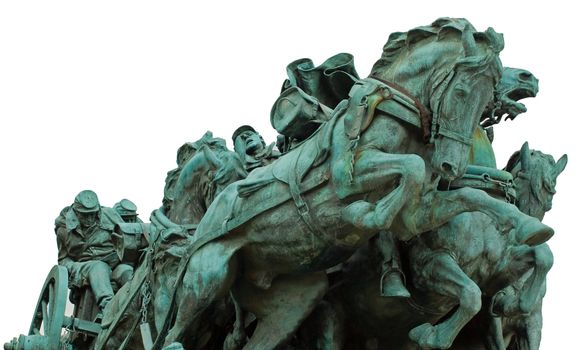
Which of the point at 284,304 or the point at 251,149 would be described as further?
the point at 251,149

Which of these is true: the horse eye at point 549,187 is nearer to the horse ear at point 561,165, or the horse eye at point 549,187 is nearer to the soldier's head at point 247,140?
the horse ear at point 561,165

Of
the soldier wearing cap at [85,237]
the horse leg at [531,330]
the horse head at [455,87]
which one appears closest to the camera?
the horse head at [455,87]

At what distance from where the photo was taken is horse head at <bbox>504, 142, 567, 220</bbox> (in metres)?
16.5

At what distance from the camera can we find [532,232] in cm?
1435

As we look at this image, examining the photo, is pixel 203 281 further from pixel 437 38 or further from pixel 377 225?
pixel 437 38

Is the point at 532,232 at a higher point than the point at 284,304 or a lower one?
higher

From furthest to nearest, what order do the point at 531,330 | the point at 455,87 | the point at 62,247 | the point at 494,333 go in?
1. the point at 62,247
2. the point at 531,330
3. the point at 494,333
4. the point at 455,87

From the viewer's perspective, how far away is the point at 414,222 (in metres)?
14.8

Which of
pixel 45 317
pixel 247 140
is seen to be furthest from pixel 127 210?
pixel 247 140

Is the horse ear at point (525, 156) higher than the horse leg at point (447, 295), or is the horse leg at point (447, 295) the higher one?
the horse ear at point (525, 156)

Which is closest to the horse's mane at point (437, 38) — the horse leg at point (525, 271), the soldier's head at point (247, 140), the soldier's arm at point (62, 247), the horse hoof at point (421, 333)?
the horse leg at point (525, 271)

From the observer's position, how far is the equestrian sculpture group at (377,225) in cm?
1481

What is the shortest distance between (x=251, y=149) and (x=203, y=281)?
8.35 feet

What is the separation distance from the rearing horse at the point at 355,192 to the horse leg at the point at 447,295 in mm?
441
